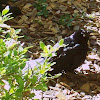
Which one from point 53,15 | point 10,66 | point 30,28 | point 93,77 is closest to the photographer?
point 10,66

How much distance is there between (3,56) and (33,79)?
0.56 ft

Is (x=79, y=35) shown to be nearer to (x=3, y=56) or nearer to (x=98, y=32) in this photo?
(x=98, y=32)

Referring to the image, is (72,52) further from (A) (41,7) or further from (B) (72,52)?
(A) (41,7)

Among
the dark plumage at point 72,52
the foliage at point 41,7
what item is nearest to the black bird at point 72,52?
the dark plumage at point 72,52

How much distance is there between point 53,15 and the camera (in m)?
3.63

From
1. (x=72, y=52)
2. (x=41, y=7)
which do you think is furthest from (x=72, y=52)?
(x=41, y=7)

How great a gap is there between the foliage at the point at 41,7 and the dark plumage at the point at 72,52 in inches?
43.1

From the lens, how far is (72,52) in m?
2.51

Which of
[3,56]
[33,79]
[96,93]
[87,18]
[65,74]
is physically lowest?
[96,93]

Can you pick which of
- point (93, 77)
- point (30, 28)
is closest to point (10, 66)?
point (93, 77)

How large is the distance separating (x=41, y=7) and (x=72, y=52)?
4.32ft

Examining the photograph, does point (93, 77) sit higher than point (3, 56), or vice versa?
point (3, 56)

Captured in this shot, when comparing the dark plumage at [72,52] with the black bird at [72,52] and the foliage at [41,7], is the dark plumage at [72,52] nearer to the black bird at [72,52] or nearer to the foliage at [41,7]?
the black bird at [72,52]

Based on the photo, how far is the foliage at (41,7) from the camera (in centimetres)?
358
